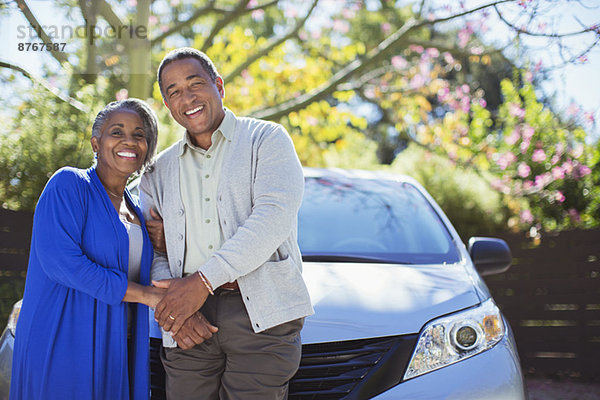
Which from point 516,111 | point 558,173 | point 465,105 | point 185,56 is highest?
point 465,105

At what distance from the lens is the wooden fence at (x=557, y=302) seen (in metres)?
5.52

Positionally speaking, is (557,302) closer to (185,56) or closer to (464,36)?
(464,36)

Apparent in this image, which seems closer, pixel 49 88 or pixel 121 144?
pixel 121 144

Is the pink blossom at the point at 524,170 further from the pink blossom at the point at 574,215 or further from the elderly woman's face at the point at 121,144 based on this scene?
the elderly woman's face at the point at 121,144

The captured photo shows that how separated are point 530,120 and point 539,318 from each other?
3487mm

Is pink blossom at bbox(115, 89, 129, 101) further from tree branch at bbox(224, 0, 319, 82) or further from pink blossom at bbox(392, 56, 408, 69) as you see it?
pink blossom at bbox(392, 56, 408, 69)

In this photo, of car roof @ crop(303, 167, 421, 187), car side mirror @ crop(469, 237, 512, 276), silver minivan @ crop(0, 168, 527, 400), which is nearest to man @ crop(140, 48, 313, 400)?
silver minivan @ crop(0, 168, 527, 400)

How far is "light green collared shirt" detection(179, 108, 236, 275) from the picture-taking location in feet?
7.20

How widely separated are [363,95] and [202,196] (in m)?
7.48

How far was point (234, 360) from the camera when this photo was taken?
83.3 inches

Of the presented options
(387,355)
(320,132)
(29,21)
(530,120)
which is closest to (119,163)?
(387,355)

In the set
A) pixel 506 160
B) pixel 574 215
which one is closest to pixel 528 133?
pixel 506 160

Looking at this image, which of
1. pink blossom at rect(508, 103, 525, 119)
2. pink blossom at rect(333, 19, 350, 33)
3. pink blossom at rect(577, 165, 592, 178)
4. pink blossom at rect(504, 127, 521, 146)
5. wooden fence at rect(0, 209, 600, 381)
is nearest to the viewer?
wooden fence at rect(0, 209, 600, 381)

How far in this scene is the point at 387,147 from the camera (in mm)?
21109
